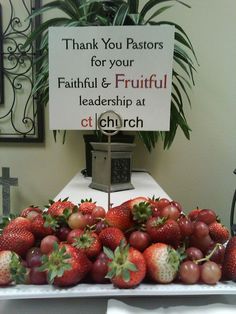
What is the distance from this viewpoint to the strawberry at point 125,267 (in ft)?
1.46

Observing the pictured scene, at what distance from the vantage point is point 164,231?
51cm

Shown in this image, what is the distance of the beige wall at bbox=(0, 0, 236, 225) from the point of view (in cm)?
171

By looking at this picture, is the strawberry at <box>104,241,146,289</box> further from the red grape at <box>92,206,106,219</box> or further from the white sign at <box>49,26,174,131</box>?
the white sign at <box>49,26,174,131</box>

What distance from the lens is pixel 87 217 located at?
59 cm

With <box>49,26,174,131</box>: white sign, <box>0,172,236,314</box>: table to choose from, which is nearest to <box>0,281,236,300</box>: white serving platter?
<box>0,172,236,314</box>: table

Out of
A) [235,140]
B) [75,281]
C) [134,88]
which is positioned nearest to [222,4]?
[235,140]

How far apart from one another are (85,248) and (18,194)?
4.78 ft

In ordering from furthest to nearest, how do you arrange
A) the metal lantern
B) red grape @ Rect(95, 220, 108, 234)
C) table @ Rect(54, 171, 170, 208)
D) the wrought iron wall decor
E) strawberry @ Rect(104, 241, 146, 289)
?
the wrought iron wall decor
the metal lantern
table @ Rect(54, 171, 170, 208)
red grape @ Rect(95, 220, 108, 234)
strawberry @ Rect(104, 241, 146, 289)

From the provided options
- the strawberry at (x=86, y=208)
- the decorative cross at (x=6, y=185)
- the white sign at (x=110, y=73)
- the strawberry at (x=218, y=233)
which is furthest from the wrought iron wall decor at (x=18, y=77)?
the strawberry at (x=218, y=233)

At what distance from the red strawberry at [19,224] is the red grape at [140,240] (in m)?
0.21

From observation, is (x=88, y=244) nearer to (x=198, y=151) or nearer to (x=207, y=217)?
(x=207, y=217)

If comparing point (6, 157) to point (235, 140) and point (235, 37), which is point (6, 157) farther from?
point (235, 37)

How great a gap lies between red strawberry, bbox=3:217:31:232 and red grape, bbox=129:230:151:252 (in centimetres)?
21

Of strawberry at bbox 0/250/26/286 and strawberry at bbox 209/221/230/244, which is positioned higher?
strawberry at bbox 209/221/230/244
